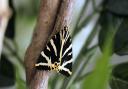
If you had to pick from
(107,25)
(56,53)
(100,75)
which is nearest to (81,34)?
(107,25)

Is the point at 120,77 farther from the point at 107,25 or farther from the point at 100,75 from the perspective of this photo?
the point at 100,75

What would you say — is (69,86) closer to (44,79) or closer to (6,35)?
(44,79)

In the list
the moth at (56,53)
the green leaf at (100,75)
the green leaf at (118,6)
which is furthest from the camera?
the green leaf at (118,6)

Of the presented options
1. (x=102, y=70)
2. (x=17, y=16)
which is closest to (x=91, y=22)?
(x=17, y=16)

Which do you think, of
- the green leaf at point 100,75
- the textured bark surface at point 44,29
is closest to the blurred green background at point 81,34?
the textured bark surface at point 44,29

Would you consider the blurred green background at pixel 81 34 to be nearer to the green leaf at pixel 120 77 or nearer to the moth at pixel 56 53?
the green leaf at pixel 120 77

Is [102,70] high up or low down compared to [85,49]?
up
